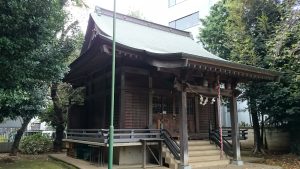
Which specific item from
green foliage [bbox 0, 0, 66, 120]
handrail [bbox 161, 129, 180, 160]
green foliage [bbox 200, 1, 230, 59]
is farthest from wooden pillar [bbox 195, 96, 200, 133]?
green foliage [bbox 0, 0, 66, 120]

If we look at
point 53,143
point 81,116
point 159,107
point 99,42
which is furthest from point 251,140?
point 99,42

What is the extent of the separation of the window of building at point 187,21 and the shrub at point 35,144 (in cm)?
2092

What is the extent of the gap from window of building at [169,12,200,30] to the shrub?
20.9 meters

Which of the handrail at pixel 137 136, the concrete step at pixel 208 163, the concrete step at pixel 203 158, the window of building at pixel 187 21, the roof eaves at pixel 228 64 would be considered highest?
the window of building at pixel 187 21

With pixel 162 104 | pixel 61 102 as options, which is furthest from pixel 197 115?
pixel 61 102

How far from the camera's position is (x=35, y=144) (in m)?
17.7

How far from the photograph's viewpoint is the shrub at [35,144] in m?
17.5

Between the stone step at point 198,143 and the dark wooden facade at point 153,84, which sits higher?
the dark wooden facade at point 153,84

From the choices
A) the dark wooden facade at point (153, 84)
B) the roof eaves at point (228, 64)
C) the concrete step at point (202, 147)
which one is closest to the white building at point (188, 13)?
the dark wooden facade at point (153, 84)

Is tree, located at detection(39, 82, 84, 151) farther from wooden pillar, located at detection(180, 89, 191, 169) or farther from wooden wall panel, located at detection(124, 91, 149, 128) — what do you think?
wooden pillar, located at detection(180, 89, 191, 169)

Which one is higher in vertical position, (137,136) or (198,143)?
(137,136)

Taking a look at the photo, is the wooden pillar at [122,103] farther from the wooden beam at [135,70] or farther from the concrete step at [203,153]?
the concrete step at [203,153]

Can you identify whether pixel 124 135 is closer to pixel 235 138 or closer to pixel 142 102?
pixel 142 102

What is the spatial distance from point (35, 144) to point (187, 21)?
22.2 meters
